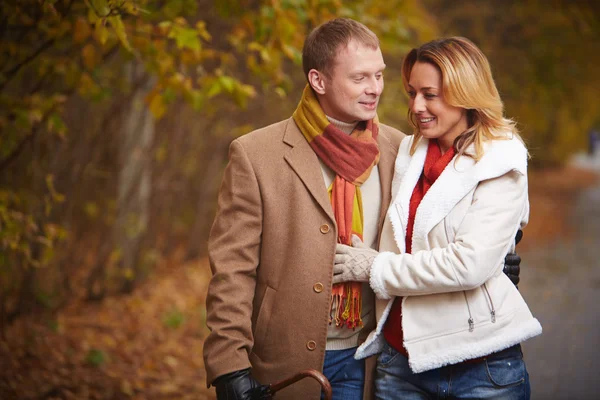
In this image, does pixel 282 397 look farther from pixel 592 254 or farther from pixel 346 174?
pixel 592 254

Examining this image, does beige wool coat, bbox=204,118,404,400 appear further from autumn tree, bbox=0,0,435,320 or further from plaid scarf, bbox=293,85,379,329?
autumn tree, bbox=0,0,435,320

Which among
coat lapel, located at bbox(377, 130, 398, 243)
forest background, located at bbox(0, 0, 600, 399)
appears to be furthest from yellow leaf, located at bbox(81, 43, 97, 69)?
coat lapel, located at bbox(377, 130, 398, 243)

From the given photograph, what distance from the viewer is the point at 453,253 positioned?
256 cm

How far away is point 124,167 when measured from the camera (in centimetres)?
771

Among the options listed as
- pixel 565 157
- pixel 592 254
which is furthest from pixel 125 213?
pixel 565 157

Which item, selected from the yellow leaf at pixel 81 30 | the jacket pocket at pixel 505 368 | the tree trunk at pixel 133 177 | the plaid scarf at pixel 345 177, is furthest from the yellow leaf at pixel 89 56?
the jacket pocket at pixel 505 368

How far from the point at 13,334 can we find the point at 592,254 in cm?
968

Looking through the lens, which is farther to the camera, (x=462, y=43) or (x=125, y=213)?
(x=125, y=213)

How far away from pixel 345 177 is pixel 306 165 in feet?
0.58

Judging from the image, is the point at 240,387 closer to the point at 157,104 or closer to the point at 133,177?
the point at 157,104

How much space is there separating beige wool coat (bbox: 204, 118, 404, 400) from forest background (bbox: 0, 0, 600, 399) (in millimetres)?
984

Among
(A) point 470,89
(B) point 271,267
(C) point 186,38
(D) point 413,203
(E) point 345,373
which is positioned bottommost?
(E) point 345,373

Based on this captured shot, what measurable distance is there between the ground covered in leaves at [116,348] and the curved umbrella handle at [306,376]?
3.06m

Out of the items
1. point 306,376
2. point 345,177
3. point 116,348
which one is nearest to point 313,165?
point 345,177
